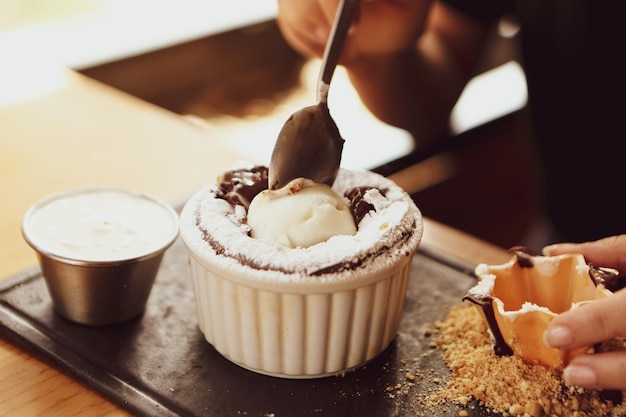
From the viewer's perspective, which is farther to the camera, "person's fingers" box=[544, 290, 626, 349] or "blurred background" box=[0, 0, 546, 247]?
"blurred background" box=[0, 0, 546, 247]

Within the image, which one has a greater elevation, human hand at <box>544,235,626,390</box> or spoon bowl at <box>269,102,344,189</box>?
spoon bowl at <box>269,102,344,189</box>

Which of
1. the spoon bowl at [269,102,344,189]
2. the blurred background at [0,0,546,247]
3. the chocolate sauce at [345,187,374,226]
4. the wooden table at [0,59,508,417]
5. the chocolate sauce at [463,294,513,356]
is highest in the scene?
the spoon bowl at [269,102,344,189]

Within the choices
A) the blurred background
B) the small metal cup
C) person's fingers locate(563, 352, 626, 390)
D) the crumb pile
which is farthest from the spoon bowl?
the blurred background

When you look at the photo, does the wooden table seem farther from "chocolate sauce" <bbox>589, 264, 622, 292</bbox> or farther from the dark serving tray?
"chocolate sauce" <bbox>589, 264, 622, 292</bbox>

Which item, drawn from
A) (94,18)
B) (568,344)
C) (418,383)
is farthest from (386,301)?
(94,18)

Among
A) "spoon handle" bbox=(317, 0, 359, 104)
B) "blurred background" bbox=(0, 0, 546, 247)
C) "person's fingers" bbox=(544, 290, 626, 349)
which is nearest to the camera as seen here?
"person's fingers" bbox=(544, 290, 626, 349)

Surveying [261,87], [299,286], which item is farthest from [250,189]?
[261,87]

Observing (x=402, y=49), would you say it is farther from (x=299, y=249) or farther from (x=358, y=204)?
(x=299, y=249)

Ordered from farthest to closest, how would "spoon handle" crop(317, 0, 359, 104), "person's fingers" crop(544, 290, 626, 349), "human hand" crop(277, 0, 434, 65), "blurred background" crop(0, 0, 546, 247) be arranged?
"blurred background" crop(0, 0, 546, 247) < "human hand" crop(277, 0, 434, 65) < "spoon handle" crop(317, 0, 359, 104) < "person's fingers" crop(544, 290, 626, 349)
